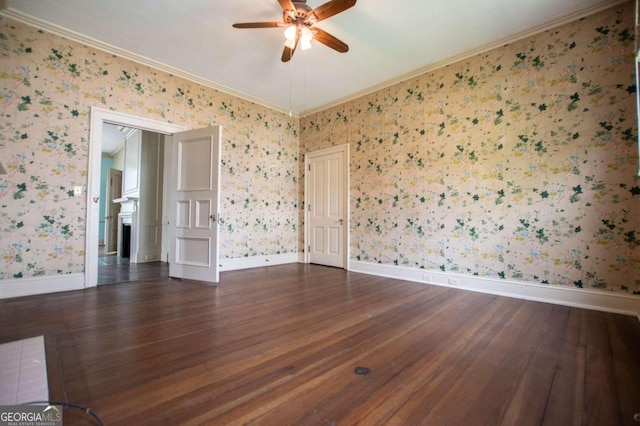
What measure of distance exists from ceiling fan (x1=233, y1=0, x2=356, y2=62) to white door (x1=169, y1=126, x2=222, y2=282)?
1.69m

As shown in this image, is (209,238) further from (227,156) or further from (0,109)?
(0,109)

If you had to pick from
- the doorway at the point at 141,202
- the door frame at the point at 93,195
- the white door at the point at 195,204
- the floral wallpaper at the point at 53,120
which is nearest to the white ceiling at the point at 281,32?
the floral wallpaper at the point at 53,120

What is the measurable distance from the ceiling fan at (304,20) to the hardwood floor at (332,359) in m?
2.84

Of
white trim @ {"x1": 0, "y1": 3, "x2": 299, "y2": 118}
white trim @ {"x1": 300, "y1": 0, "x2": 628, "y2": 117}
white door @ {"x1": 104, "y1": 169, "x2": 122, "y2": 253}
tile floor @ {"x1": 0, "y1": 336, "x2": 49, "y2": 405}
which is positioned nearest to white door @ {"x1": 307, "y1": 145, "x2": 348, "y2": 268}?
white trim @ {"x1": 300, "y1": 0, "x2": 628, "y2": 117}

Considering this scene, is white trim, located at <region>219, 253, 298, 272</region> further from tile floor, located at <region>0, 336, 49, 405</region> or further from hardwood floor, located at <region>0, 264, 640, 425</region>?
tile floor, located at <region>0, 336, 49, 405</region>

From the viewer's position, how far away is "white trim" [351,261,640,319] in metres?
2.61

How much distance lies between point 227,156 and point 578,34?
4.91 m

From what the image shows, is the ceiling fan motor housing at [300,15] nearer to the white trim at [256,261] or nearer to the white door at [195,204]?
the white door at [195,204]

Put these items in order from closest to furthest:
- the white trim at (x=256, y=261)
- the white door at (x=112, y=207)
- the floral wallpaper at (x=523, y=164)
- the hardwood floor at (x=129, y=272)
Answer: the floral wallpaper at (x=523, y=164)
the hardwood floor at (x=129, y=272)
the white trim at (x=256, y=261)
the white door at (x=112, y=207)

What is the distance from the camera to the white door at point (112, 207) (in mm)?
7062

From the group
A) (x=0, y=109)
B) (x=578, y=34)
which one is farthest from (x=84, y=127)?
(x=578, y=34)

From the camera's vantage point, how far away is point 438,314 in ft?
8.45
